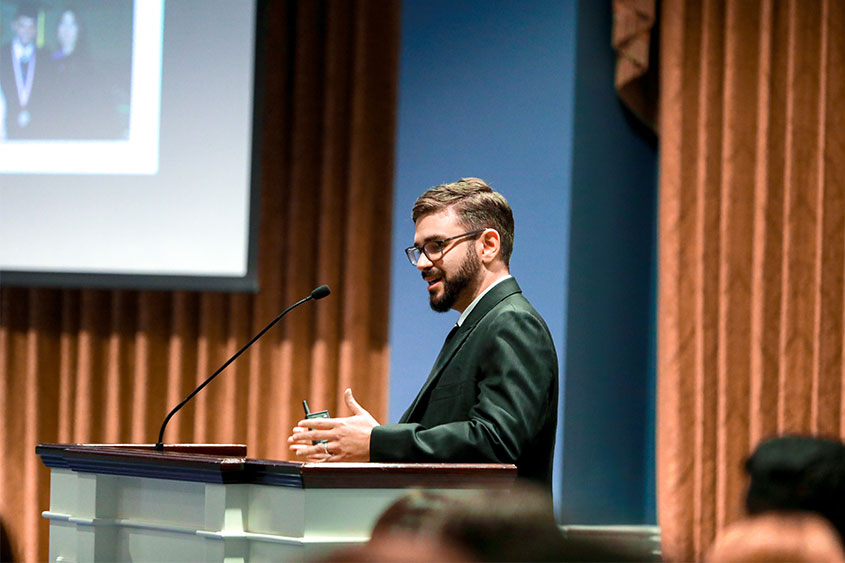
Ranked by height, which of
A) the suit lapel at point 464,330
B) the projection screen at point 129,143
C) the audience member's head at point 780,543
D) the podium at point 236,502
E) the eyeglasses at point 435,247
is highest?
the projection screen at point 129,143

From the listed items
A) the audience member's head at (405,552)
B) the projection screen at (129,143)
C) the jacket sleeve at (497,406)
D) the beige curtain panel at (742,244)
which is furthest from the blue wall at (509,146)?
the audience member's head at (405,552)

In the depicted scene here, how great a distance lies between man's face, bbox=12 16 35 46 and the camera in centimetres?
486

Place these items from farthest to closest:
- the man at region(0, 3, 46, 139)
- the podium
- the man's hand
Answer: the man at region(0, 3, 46, 139), the man's hand, the podium

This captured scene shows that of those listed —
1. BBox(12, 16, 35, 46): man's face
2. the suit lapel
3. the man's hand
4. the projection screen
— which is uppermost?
BBox(12, 16, 35, 46): man's face

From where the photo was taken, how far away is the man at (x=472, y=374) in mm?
2451

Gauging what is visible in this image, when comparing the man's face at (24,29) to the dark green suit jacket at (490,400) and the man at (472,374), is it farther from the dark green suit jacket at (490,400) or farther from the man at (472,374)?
the dark green suit jacket at (490,400)

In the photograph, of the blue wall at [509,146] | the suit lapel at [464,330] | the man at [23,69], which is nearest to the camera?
the suit lapel at [464,330]

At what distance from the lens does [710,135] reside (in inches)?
160

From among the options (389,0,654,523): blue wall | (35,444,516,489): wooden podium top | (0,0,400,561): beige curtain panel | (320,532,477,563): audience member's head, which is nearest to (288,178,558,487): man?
(35,444,516,489): wooden podium top

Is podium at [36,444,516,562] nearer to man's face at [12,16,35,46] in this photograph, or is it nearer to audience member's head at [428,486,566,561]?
audience member's head at [428,486,566,561]

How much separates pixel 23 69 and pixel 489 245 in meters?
2.83

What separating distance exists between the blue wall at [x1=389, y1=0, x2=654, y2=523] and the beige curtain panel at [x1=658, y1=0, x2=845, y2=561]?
0.88ft

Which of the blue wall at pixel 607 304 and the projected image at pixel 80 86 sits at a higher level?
the projected image at pixel 80 86

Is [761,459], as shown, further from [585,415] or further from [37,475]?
[37,475]
